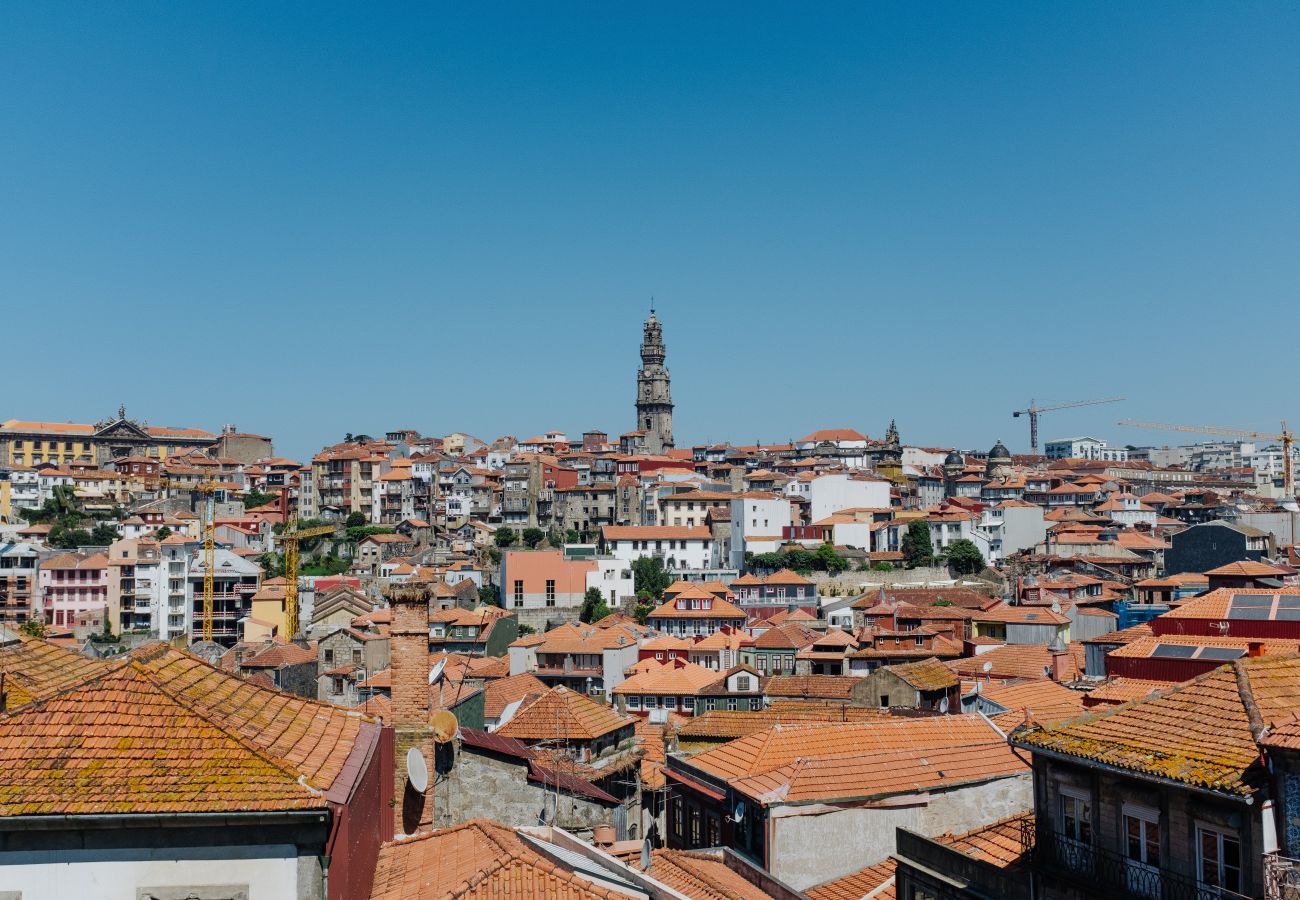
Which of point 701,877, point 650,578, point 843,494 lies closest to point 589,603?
point 650,578

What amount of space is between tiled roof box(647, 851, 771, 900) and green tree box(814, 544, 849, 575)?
229 feet

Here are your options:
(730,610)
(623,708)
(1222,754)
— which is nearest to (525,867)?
(1222,754)

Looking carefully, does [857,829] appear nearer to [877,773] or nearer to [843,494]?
[877,773]

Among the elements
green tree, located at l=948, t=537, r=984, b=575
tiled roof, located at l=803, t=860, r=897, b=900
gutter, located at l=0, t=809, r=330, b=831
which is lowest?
tiled roof, located at l=803, t=860, r=897, b=900

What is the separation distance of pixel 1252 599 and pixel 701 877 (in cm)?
1627

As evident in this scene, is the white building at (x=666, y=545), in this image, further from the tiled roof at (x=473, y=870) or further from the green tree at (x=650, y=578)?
the tiled roof at (x=473, y=870)

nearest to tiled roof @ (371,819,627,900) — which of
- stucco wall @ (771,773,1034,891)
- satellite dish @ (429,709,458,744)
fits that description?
satellite dish @ (429,709,458,744)

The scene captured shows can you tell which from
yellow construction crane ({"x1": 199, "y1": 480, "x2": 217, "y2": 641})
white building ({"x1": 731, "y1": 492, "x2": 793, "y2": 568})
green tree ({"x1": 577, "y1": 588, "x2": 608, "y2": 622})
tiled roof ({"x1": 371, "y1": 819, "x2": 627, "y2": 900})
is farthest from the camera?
white building ({"x1": 731, "y1": 492, "x2": 793, "y2": 568})

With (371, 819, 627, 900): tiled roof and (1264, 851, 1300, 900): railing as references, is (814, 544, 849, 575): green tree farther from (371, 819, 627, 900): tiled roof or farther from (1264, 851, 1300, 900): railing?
(1264, 851, 1300, 900): railing

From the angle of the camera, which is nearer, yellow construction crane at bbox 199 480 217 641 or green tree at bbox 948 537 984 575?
yellow construction crane at bbox 199 480 217 641

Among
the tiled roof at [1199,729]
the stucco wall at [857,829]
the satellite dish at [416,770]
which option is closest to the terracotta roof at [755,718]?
the stucco wall at [857,829]

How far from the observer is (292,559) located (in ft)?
317

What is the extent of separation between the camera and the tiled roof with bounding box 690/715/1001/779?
60.7 ft

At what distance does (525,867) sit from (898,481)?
119 metres
